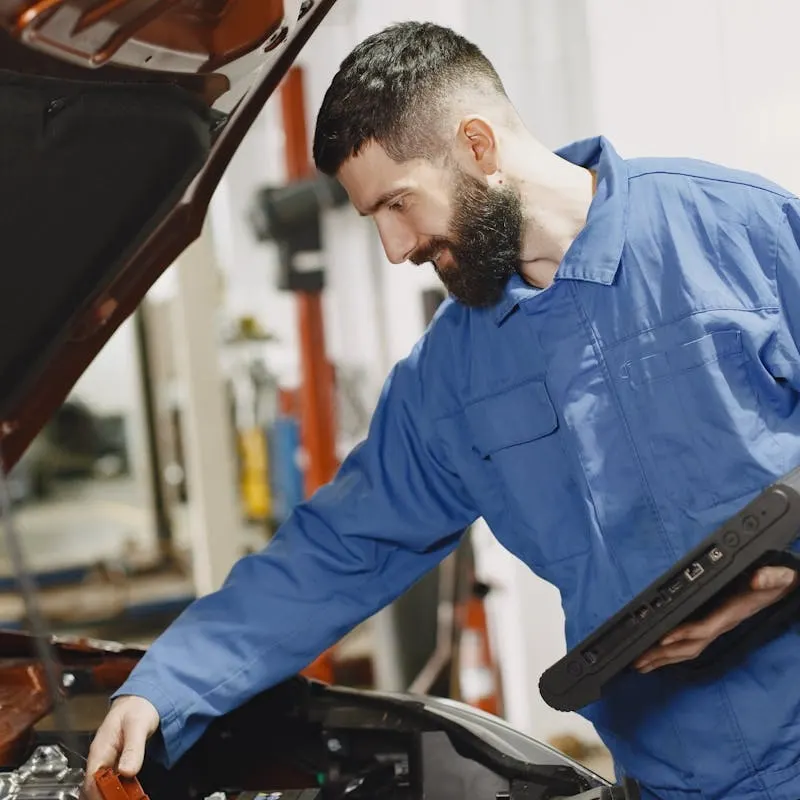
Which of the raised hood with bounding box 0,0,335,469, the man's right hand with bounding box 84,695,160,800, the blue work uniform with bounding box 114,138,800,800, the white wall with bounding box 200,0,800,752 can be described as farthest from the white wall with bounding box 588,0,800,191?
the man's right hand with bounding box 84,695,160,800

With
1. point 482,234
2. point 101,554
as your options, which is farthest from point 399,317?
point 101,554

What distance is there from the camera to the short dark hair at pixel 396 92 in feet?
3.87

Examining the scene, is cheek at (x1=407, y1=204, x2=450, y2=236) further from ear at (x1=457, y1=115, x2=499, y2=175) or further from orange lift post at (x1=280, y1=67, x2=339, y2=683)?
orange lift post at (x1=280, y1=67, x2=339, y2=683)

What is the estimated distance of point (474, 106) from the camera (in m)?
1.21

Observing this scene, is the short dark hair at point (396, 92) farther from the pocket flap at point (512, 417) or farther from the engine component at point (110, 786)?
the engine component at point (110, 786)

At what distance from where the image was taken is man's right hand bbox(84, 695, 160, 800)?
1073mm

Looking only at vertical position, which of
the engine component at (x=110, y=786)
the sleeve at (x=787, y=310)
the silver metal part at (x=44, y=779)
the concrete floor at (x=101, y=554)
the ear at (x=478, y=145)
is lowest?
the concrete floor at (x=101, y=554)

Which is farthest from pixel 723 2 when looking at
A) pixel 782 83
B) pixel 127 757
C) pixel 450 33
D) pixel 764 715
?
pixel 127 757

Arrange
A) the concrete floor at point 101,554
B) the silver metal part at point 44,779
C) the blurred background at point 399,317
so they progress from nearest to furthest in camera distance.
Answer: the silver metal part at point 44,779 → the blurred background at point 399,317 → the concrete floor at point 101,554

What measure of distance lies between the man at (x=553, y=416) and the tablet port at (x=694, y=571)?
0.06 m

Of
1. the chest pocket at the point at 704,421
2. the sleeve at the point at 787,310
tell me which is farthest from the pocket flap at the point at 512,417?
the sleeve at the point at 787,310

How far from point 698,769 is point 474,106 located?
2.59 feet

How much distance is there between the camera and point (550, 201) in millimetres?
1192

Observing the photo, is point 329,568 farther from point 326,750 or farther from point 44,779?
point 44,779
